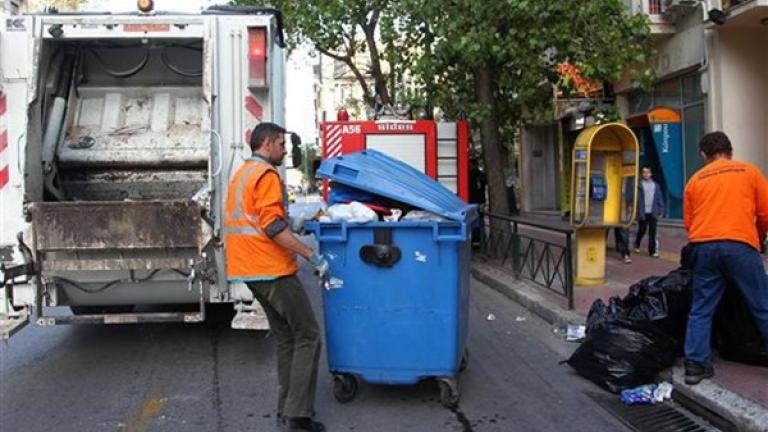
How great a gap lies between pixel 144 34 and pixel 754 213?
4.63 meters

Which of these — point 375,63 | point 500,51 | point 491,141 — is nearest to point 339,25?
point 375,63

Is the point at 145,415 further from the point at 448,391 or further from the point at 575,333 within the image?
the point at 575,333

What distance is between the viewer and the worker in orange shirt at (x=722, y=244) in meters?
4.91

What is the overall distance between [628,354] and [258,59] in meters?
3.53

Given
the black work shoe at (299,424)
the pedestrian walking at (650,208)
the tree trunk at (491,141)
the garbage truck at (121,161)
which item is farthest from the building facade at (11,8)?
the pedestrian walking at (650,208)

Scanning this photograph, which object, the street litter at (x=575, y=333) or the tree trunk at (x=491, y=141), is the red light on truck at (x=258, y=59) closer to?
the street litter at (x=575, y=333)

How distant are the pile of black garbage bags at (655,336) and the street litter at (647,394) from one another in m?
0.07

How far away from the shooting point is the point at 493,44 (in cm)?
1043

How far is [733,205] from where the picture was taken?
495 centimetres

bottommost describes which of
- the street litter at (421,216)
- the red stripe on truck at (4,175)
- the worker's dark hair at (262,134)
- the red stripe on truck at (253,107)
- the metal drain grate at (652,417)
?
the metal drain grate at (652,417)

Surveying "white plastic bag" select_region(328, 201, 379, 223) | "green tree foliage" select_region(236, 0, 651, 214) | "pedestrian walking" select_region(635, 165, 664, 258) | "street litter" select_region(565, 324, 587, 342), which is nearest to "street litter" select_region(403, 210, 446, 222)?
"white plastic bag" select_region(328, 201, 379, 223)

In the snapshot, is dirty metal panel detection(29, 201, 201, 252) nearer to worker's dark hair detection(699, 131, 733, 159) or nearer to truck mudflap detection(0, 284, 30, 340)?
truck mudflap detection(0, 284, 30, 340)

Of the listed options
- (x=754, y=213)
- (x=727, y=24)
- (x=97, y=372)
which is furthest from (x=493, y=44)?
(x=97, y=372)

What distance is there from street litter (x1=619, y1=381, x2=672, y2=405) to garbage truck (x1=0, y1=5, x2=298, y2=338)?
2731 millimetres
